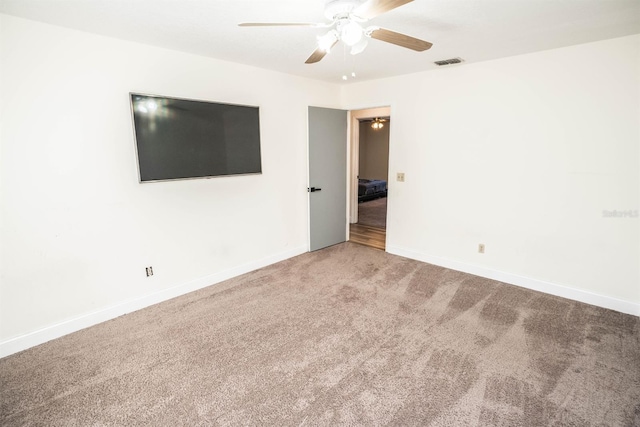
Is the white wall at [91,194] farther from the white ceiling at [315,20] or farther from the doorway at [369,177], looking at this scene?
the doorway at [369,177]

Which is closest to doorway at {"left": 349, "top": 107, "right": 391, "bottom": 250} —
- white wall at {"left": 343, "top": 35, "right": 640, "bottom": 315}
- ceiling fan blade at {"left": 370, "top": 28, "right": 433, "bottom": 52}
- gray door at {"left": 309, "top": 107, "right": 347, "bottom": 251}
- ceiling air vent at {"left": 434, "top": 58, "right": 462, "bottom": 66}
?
gray door at {"left": 309, "top": 107, "right": 347, "bottom": 251}

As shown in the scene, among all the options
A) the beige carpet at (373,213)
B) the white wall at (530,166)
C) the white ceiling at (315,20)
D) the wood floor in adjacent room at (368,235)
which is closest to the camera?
the white ceiling at (315,20)

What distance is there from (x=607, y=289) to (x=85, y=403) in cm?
418

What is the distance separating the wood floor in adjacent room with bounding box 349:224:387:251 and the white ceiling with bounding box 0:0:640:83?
2.65 metres

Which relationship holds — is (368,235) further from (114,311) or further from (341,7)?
(341,7)

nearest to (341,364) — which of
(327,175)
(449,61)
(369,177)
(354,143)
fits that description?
(327,175)

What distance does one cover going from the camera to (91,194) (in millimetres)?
2521

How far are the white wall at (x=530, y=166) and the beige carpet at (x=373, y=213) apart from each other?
1.90 m

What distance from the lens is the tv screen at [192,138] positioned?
271cm

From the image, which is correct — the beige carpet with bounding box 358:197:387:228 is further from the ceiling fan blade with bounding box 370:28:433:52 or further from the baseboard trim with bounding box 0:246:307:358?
the ceiling fan blade with bounding box 370:28:433:52

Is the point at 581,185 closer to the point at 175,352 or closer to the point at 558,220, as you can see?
the point at 558,220

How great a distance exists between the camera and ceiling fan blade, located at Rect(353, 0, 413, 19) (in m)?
1.41

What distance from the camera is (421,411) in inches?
68.6

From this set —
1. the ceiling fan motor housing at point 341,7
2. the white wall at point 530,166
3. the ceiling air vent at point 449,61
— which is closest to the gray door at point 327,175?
the white wall at point 530,166
